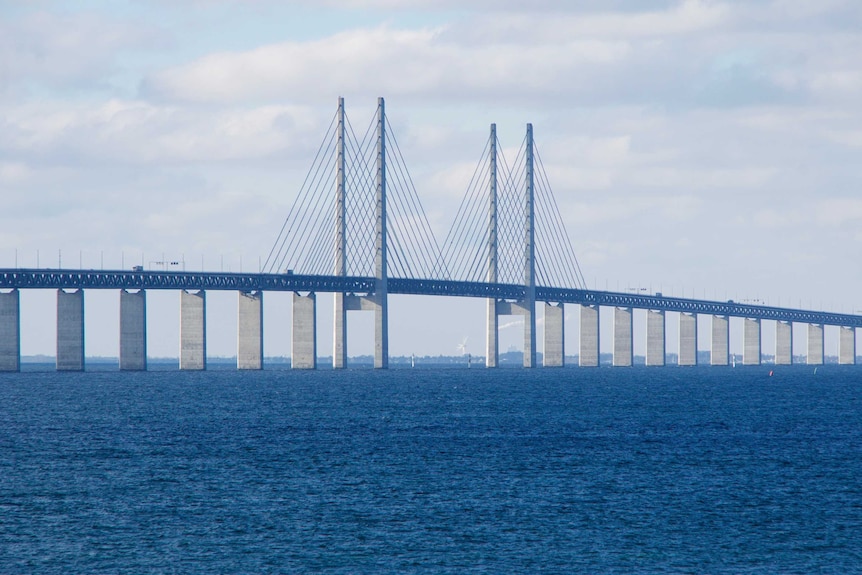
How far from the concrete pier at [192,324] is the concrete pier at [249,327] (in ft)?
13.8

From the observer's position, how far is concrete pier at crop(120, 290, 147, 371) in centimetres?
Answer: 12812

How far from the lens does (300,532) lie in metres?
38.2

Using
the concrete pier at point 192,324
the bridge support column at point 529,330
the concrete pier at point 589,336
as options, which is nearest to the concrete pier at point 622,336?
the concrete pier at point 589,336

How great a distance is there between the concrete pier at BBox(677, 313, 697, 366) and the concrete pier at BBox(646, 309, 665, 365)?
20.3ft

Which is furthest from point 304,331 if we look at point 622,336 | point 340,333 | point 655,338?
point 655,338

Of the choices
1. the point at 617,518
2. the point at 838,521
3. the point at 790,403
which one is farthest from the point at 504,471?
the point at 790,403

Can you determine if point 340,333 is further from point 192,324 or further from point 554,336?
point 554,336

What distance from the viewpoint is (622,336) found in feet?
591

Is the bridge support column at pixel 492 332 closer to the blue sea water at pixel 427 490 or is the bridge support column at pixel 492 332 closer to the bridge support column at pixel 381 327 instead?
the bridge support column at pixel 381 327

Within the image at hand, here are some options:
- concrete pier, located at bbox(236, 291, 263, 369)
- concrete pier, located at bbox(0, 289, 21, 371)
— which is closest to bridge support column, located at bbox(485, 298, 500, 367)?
concrete pier, located at bbox(236, 291, 263, 369)

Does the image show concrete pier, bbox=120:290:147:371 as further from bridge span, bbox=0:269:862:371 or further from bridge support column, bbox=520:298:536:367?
bridge support column, bbox=520:298:536:367

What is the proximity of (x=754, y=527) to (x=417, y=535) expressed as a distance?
9.50 meters

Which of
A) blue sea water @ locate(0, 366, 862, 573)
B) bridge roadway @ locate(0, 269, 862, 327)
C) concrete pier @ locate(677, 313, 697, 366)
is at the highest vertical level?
bridge roadway @ locate(0, 269, 862, 327)

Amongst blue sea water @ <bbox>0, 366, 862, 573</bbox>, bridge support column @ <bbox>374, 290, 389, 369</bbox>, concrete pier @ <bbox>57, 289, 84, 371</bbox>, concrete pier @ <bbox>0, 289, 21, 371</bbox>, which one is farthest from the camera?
bridge support column @ <bbox>374, 290, 389, 369</bbox>
